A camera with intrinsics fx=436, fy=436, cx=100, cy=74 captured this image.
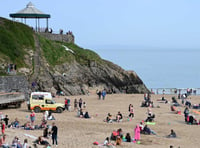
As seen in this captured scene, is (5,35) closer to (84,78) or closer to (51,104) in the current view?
(84,78)

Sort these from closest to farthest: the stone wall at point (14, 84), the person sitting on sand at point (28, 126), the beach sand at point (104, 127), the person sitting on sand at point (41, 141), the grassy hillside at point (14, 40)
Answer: the person sitting on sand at point (41, 141)
the beach sand at point (104, 127)
the person sitting on sand at point (28, 126)
the stone wall at point (14, 84)
the grassy hillside at point (14, 40)

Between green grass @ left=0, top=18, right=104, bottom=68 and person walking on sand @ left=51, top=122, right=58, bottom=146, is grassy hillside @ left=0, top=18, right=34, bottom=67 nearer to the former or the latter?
green grass @ left=0, top=18, right=104, bottom=68

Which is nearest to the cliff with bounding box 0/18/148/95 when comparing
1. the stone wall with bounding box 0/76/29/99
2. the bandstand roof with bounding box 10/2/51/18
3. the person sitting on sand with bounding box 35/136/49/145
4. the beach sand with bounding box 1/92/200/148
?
the stone wall with bounding box 0/76/29/99

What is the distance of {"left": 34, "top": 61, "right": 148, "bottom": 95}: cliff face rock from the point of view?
166 ft

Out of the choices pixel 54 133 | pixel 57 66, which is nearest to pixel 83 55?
pixel 57 66

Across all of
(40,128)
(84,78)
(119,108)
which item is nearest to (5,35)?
(84,78)

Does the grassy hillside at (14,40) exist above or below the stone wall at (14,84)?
above

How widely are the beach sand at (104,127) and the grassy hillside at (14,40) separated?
26.1 feet

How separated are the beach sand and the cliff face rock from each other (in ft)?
20.2

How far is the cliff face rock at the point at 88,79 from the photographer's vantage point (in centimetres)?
5055

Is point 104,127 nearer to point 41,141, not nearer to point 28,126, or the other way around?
point 28,126

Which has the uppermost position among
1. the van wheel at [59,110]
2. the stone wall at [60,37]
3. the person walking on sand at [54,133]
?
the stone wall at [60,37]

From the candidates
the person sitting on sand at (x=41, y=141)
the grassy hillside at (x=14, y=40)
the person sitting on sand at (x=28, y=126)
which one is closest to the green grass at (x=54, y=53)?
the grassy hillside at (x=14, y=40)

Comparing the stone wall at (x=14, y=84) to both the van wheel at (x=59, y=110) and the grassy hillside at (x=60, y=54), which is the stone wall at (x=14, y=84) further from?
the grassy hillside at (x=60, y=54)
